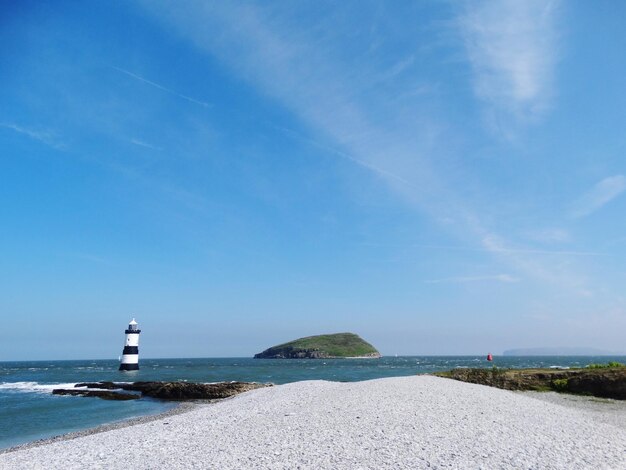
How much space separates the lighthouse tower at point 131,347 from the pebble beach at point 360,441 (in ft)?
224

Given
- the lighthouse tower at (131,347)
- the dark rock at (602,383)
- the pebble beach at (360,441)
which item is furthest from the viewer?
the lighthouse tower at (131,347)

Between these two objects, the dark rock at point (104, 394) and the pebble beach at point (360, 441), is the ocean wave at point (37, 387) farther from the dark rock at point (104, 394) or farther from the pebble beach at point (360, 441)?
the pebble beach at point (360, 441)

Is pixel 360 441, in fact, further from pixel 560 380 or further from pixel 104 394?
pixel 104 394

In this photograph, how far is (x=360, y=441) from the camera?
12.8 m

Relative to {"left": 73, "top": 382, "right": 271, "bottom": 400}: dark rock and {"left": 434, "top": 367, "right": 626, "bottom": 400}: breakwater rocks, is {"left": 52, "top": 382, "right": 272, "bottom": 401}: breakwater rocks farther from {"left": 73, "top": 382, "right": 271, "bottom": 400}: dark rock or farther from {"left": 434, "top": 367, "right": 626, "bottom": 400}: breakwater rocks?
{"left": 434, "top": 367, "right": 626, "bottom": 400}: breakwater rocks

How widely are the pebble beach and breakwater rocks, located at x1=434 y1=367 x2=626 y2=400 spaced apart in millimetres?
12252

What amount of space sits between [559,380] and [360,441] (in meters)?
27.8

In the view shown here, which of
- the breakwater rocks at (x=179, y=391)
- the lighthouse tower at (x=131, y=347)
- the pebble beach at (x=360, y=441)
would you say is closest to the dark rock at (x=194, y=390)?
the breakwater rocks at (x=179, y=391)

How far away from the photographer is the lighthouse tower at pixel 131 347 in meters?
81.9

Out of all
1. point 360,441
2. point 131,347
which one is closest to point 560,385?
point 360,441

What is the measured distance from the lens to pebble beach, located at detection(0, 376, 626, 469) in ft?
37.5

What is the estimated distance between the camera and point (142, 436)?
52.0ft

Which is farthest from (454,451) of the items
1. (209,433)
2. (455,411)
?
(209,433)

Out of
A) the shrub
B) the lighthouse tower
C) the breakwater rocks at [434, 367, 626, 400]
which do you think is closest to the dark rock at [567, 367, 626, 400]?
the breakwater rocks at [434, 367, 626, 400]
